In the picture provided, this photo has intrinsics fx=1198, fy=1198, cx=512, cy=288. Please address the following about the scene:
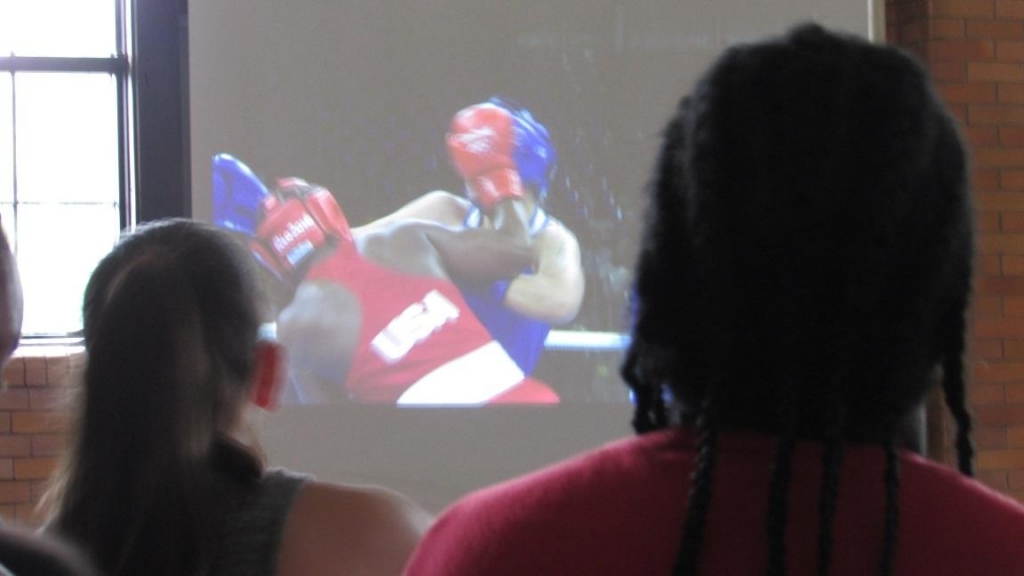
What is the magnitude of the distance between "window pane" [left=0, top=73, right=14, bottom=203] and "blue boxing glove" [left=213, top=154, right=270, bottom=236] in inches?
27.3

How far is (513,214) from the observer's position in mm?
2932

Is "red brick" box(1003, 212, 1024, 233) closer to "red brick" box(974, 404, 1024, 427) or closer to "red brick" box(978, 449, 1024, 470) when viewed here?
"red brick" box(974, 404, 1024, 427)

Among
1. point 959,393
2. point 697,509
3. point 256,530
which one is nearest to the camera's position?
point 697,509

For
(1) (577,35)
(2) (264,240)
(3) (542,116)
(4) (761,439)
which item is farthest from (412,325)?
(4) (761,439)

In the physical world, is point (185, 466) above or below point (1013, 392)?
above

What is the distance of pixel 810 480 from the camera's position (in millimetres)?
689

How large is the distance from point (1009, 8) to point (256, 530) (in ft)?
10.6

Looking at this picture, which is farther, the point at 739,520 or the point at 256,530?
the point at 256,530

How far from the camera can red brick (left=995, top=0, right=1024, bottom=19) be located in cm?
358

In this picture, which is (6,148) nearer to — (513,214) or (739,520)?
(513,214)

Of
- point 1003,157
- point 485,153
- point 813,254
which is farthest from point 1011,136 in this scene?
point 813,254

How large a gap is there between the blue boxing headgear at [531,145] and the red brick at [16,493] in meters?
1.51

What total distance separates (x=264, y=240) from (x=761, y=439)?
229 cm

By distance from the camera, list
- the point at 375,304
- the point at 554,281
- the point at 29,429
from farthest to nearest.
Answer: the point at 29,429, the point at 554,281, the point at 375,304
